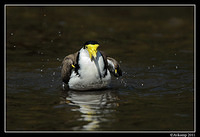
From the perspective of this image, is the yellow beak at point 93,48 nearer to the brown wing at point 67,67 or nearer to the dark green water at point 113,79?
the brown wing at point 67,67

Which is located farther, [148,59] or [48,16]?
[48,16]

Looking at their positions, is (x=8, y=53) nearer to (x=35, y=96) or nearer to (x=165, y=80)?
(x=35, y=96)

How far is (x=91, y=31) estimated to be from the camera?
714 inches

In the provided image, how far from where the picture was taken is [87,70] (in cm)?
1052

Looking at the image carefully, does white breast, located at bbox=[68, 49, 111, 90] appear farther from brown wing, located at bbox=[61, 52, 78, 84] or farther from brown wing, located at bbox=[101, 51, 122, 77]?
brown wing, located at bbox=[101, 51, 122, 77]

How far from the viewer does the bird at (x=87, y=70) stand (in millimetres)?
10508

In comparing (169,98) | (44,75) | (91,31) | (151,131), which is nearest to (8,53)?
(44,75)

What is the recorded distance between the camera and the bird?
414 inches

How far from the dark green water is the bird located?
251mm

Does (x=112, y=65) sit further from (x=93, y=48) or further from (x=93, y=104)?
(x=93, y=104)

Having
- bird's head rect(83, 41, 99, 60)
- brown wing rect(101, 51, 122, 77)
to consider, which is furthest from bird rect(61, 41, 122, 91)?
brown wing rect(101, 51, 122, 77)

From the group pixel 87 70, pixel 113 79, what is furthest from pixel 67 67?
pixel 113 79

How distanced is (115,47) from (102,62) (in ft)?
17.9

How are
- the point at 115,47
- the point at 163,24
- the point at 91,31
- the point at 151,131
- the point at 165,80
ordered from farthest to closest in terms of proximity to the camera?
the point at 163,24 → the point at 91,31 → the point at 115,47 → the point at 165,80 → the point at 151,131
